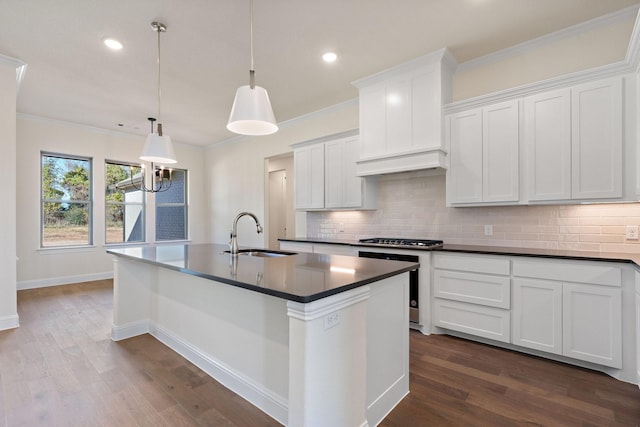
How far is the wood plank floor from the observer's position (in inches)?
73.3

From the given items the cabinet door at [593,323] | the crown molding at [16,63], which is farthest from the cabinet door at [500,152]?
the crown molding at [16,63]

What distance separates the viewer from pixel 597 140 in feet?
8.27

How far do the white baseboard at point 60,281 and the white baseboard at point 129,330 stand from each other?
340cm

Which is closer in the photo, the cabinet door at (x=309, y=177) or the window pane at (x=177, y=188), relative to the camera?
the cabinet door at (x=309, y=177)

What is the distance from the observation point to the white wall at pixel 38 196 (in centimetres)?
506

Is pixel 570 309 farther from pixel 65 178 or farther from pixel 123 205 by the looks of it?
pixel 65 178

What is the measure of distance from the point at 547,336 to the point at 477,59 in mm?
2793

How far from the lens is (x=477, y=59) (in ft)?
11.0

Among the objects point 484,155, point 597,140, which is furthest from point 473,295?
point 597,140

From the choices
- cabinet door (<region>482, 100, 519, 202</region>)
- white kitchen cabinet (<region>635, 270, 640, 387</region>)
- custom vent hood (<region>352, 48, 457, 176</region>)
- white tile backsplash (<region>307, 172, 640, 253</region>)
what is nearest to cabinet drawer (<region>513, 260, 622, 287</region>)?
white kitchen cabinet (<region>635, 270, 640, 387</region>)

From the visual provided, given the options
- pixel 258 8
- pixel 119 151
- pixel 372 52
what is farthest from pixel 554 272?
pixel 119 151

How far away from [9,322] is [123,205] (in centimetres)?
324

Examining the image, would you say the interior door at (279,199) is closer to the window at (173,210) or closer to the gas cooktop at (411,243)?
the window at (173,210)

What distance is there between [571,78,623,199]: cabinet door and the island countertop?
5.84 feet
